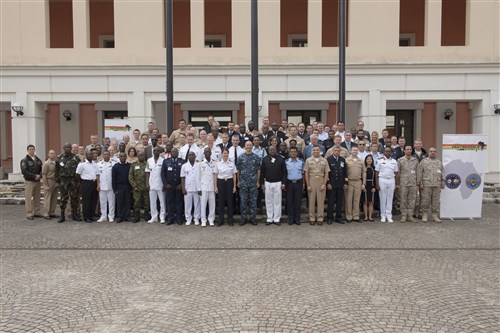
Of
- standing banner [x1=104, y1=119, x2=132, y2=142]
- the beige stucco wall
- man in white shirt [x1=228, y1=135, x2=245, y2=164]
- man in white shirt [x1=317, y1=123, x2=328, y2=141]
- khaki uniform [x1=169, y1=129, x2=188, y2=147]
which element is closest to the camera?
man in white shirt [x1=228, y1=135, x2=245, y2=164]

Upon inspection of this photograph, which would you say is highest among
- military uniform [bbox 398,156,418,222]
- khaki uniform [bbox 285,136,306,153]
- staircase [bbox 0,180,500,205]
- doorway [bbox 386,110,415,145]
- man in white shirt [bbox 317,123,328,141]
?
doorway [bbox 386,110,415,145]

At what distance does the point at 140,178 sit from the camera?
10.8 metres

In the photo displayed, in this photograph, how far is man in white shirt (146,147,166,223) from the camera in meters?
10.7

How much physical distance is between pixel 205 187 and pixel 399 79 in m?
9.63

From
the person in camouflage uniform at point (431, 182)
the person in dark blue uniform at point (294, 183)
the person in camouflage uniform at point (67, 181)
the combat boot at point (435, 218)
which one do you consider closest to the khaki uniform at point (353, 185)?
the person in dark blue uniform at point (294, 183)

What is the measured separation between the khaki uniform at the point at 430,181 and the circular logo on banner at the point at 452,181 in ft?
1.31

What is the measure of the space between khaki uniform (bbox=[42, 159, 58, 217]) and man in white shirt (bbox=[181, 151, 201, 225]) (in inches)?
149

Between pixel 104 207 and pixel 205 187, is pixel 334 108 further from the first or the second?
pixel 104 207

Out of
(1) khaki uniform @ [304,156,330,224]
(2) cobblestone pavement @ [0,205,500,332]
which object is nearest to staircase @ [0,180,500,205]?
(2) cobblestone pavement @ [0,205,500,332]

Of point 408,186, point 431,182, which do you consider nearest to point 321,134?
point 408,186

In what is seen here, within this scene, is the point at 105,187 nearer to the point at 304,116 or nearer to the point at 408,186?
the point at 408,186

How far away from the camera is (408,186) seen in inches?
424

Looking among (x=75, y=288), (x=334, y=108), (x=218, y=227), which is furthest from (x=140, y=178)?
(x=334, y=108)

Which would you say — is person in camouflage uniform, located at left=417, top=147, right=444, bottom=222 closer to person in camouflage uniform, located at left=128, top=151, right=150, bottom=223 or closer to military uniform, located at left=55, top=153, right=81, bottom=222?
person in camouflage uniform, located at left=128, top=151, right=150, bottom=223
